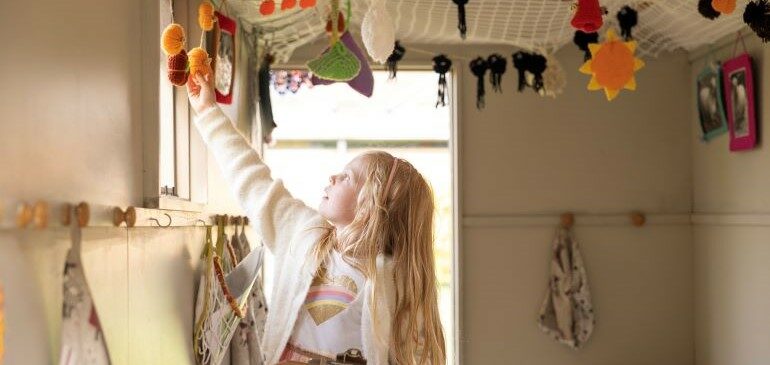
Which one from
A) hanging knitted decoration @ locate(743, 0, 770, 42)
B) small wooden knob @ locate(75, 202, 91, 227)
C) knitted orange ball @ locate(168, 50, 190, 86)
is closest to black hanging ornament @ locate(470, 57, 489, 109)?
hanging knitted decoration @ locate(743, 0, 770, 42)

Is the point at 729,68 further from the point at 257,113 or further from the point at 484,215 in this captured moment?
the point at 257,113

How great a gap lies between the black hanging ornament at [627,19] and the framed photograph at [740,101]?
1.29ft

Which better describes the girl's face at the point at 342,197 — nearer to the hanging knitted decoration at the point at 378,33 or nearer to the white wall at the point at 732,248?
the hanging knitted decoration at the point at 378,33

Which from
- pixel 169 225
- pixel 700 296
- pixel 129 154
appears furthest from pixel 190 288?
pixel 700 296

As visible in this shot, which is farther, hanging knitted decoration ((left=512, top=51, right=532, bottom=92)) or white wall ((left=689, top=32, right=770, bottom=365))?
hanging knitted decoration ((left=512, top=51, right=532, bottom=92))

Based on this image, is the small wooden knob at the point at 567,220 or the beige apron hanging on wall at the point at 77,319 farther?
the small wooden knob at the point at 567,220

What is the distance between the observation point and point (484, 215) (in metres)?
3.62

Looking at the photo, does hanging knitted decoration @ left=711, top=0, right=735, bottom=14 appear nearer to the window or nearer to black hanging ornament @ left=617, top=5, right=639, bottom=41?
black hanging ornament @ left=617, top=5, right=639, bottom=41

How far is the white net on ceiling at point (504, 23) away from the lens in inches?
114

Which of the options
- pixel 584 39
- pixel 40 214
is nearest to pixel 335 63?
pixel 584 39

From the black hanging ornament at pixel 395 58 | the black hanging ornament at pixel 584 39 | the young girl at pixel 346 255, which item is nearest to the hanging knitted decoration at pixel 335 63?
the young girl at pixel 346 255

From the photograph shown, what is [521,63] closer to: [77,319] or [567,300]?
[567,300]

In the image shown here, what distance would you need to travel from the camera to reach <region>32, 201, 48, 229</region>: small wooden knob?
0.91 metres

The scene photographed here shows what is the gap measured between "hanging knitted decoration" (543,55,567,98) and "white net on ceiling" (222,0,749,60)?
0.05 meters
